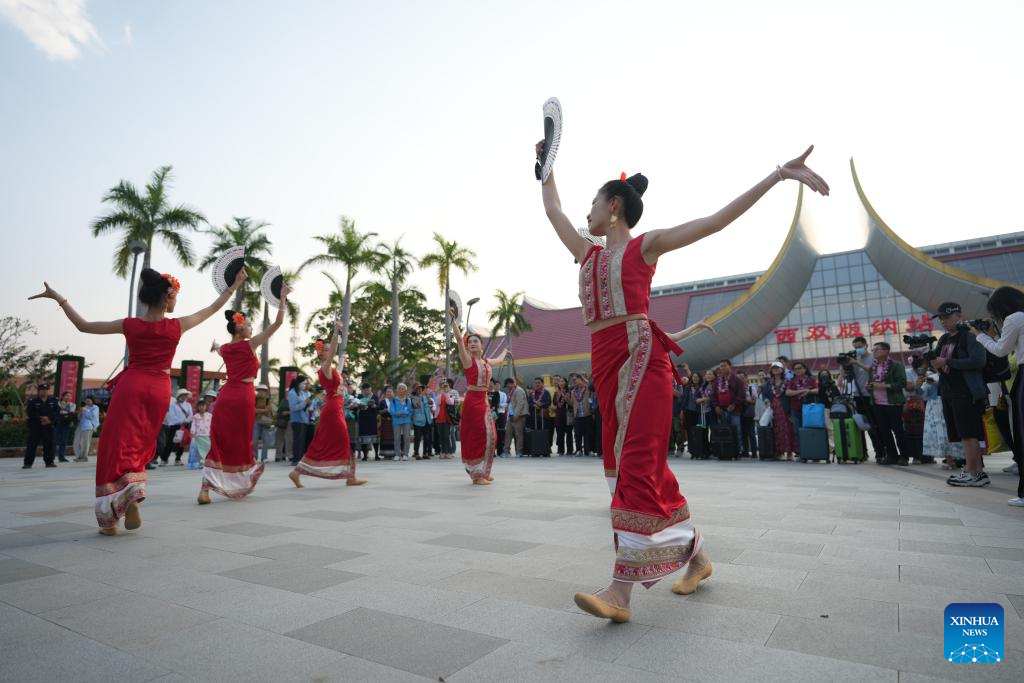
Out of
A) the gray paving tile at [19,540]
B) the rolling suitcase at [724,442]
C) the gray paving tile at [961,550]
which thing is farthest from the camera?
the rolling suitcase at [724,442]

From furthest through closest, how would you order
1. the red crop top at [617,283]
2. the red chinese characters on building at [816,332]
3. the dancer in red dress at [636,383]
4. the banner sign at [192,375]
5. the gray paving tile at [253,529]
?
1. the red chinese characters on building at [816,332]
2. the banner sign at [192,375]
3. the gray paving tile at [253,529]
4. the red crop top at [617,283]
5. the dancer in red dress at [636,383]

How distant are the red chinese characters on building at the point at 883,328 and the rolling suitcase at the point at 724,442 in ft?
104

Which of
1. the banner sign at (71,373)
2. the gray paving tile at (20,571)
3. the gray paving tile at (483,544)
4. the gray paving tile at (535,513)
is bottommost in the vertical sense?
the gray paving tile at (535,513)

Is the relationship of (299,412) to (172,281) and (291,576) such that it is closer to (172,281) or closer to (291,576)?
(172,281)

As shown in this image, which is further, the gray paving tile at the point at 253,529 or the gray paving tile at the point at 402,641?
the gray paving tile at the point at 253,529

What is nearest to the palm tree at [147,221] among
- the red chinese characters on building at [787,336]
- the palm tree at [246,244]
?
the palm tree at [246,244]

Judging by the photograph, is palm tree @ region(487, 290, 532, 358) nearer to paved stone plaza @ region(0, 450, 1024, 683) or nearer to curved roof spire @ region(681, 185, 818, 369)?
curved roof spire @ region(681, 185, 818, 369)

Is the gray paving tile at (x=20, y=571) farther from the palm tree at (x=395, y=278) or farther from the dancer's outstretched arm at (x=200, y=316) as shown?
the palm tree at (x=395, y=278)

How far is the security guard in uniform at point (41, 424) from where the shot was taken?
11.9 meters

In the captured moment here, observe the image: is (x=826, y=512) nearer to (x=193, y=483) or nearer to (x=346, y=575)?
(x=346, y=575)

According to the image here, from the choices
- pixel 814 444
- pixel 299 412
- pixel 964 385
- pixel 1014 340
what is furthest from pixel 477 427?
pixel 814 444

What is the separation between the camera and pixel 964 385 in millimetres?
5879

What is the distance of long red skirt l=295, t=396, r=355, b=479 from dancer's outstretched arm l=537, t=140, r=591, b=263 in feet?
15.6

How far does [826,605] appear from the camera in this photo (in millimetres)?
2266
